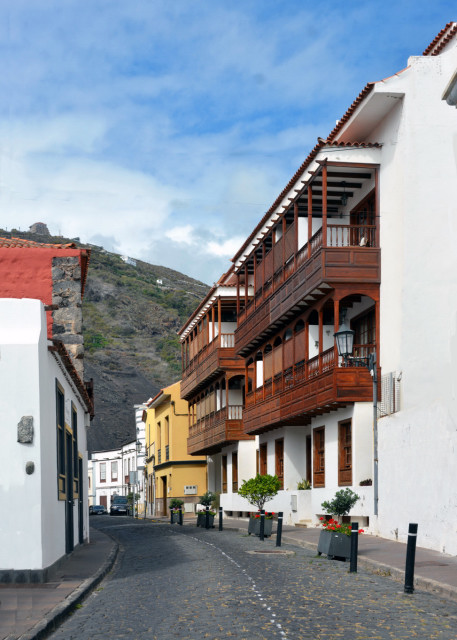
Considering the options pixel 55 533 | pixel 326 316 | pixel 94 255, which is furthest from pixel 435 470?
pixel 94 255

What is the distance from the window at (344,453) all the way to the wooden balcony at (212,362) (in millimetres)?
16023

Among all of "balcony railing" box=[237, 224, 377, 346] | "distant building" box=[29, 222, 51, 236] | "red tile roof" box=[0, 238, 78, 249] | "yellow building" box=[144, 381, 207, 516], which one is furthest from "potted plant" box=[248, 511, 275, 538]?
"distant building" box=[29, 222, 51, 236]

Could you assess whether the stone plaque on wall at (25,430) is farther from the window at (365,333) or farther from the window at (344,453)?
the window at (344,453)

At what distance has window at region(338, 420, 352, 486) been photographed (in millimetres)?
25500

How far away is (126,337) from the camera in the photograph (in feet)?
429

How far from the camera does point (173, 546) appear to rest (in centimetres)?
2323

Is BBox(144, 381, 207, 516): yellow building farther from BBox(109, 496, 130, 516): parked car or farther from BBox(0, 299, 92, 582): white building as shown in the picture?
BBox(0, 299, 92, 582): white building

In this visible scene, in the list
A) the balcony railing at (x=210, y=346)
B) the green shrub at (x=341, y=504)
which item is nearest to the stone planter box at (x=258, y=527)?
the green shrub at (x=341, y=504)

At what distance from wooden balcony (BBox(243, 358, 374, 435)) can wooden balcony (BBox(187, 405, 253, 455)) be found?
14.1 feet

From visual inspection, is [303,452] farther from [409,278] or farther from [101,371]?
[101,371]

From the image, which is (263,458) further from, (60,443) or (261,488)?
(60,443)

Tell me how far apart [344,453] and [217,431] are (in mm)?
17453

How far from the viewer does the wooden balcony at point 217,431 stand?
41.1 metres

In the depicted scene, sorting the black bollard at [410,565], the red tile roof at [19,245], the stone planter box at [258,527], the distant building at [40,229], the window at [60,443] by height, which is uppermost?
the distant building at [40,229]
